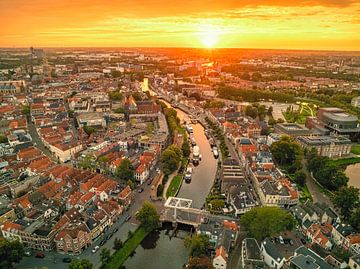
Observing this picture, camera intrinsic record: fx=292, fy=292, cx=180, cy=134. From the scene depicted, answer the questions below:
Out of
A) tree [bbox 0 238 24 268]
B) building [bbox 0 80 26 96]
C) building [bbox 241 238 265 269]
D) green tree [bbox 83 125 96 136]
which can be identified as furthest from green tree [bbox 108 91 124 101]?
building [bbox 241 238 265 269]

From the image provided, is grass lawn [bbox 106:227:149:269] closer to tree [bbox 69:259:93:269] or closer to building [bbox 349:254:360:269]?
tree [bbox 69:259:93:269]

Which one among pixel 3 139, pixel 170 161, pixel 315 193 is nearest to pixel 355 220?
pixel 315 193

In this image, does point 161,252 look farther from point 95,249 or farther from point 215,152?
point 215,152

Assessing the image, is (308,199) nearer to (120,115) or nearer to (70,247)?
(70,247)

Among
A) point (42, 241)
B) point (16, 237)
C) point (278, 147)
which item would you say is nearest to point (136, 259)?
point (42, 241)

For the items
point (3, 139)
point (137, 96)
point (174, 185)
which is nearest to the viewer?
point (174, 185)

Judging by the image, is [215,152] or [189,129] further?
[189,129]

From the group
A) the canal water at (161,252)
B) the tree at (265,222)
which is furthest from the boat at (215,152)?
the tree at (265,222)
